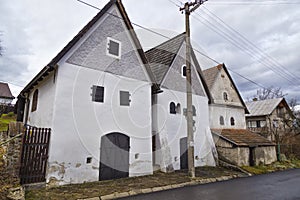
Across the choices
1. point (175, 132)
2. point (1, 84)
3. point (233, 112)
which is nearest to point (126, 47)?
point (175, 132)

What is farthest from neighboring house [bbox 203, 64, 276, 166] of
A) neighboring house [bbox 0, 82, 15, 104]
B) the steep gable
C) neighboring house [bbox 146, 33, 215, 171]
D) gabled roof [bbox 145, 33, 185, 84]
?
neighboring house [bbox 0, 82, 15, 104]

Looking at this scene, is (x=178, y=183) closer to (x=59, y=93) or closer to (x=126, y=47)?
(x=59, y=93)

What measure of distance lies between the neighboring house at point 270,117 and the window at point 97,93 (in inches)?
944

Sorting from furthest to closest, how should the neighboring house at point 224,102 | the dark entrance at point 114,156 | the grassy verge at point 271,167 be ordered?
1. the neighboring house at point 224,102
2. the grassy verge at point 271,167
3. the dark entrance at point 114,156

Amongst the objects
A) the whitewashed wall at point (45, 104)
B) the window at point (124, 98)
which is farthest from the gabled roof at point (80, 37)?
A: the window at point (124, 98)

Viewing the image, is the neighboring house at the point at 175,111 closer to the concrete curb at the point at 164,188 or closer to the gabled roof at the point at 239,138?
the gabled roof at the point at 239,138

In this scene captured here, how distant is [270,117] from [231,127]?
13190 mm

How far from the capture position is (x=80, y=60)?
9516mm

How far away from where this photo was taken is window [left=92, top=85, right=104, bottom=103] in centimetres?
966

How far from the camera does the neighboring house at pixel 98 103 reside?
338 inches

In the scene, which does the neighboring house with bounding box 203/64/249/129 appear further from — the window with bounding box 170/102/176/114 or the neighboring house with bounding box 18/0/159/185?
the neighboring house with bounding box 18/0/159/185

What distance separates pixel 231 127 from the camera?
61.2 feet

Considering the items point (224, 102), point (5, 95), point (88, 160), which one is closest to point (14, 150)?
point (88, 160)

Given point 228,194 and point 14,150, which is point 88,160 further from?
point 228,194
